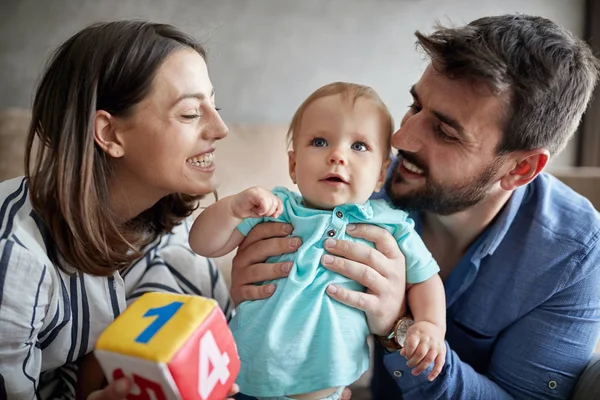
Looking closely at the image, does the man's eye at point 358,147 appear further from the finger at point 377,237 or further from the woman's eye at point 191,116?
the woman's eye at point 191,116

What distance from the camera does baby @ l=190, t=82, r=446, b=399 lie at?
1049 millimetres

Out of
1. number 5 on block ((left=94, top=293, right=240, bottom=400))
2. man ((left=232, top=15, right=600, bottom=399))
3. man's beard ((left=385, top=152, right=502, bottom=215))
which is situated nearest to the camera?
number 5 on block ((left=94, top=293, right=240, bottom=400))

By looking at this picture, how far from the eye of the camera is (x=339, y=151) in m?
1.12

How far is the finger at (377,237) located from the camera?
1.15 metres

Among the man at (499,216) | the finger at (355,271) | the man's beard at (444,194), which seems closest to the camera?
the finger at (355,271)

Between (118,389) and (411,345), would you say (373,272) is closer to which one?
(411,345)

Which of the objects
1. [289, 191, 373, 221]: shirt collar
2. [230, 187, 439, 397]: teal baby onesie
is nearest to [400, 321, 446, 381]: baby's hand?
[230, 187, 439, 397]: teal baby onesie

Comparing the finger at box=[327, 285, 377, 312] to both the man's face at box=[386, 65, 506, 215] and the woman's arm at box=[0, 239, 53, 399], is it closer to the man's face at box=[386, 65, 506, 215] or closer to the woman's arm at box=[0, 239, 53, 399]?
the man's face at box=[386, 65, 506, 215]

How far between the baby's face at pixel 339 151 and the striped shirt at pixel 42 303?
0.50 m

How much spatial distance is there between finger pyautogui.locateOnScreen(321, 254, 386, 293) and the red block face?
1.11 ft

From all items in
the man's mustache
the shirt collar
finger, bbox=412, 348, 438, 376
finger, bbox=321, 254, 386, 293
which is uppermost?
the man's mustache

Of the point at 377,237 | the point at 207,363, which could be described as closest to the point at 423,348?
the point at 377,237

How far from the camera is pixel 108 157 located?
1.15 m

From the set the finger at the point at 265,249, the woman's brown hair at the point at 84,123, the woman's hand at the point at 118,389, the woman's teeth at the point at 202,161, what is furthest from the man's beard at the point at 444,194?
the woman's hand at the point at 118,389
